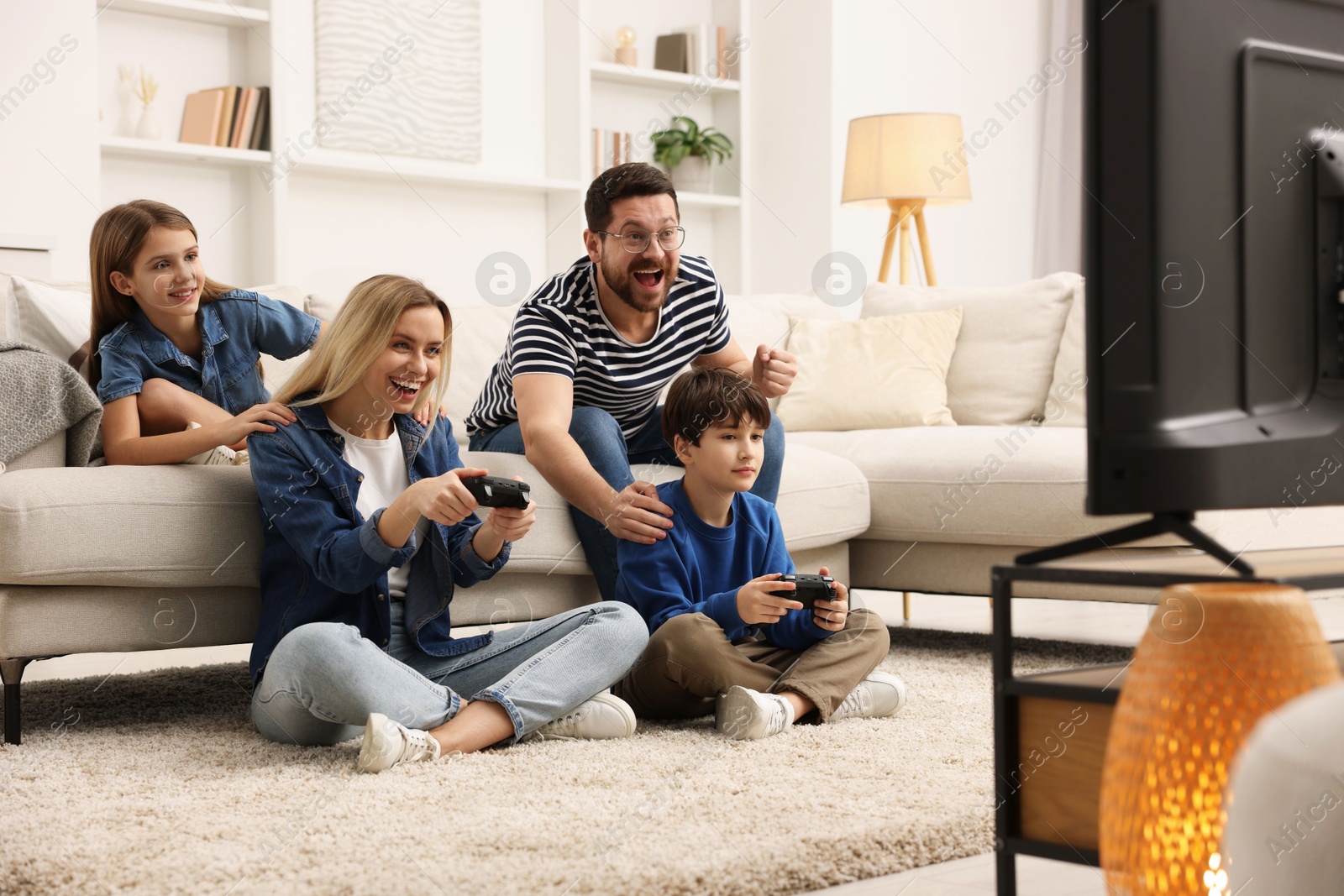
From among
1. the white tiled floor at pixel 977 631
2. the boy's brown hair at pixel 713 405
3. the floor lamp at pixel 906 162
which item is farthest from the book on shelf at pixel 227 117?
the boy's brown hair at pixel 713 405

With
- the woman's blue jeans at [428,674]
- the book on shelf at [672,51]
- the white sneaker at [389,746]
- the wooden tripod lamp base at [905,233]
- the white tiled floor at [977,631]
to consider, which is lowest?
the white tiled floor at [977,631]

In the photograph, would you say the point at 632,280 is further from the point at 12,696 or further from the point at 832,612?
the point at 12,696

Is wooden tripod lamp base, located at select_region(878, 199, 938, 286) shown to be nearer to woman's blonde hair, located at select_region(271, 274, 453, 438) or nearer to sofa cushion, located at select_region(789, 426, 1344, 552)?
sofa cushion, located at select_region(789, 426, 1344, 552)

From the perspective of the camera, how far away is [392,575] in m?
1.80

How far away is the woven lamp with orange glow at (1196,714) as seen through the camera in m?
0.77

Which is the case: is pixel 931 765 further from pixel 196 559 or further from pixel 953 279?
pixel 953 279

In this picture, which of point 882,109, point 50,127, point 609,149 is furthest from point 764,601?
point 882,109

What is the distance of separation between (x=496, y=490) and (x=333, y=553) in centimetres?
22

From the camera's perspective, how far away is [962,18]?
520 cm

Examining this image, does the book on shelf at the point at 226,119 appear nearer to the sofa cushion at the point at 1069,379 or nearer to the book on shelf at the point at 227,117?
the book on shelf at the point at 227,117

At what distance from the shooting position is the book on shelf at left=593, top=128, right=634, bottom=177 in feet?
15.2

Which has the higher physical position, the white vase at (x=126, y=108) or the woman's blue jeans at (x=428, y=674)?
the white vase at (x=126, y=108)

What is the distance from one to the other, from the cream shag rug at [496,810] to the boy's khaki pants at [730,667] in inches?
1.5

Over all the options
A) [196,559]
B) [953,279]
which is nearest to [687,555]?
[196,559]
